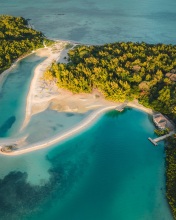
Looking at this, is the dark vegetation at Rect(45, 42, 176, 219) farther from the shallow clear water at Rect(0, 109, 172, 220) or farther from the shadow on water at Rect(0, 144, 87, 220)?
the shadow on water at Rect(0, 144, 87, 220)

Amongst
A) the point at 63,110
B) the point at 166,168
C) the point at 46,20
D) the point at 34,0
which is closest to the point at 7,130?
the point at 63,110

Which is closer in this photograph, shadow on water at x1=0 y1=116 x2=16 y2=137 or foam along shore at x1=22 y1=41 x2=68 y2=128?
shadow on water at x1=0 y1=116 x2=16 y2=137

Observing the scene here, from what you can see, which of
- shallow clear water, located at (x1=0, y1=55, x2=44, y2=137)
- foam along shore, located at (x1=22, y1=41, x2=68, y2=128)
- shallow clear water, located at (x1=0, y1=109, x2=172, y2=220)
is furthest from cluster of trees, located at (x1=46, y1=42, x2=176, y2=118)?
shallow clear water, located at (x1=0, y1=55, x2=44, y2=137)

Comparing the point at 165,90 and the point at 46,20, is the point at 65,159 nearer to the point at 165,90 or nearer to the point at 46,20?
the point at 165,90

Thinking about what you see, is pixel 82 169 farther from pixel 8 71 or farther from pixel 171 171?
pixel 8 71

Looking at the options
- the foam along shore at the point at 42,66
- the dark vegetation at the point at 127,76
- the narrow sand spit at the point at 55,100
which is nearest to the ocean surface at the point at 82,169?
the foam along shore at the point at 42,66

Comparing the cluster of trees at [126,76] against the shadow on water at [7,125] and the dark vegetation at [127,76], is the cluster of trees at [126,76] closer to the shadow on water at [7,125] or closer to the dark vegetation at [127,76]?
the dark vegetation at [127,76]

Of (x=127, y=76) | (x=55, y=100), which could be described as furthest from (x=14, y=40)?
(x=127, y=76)
